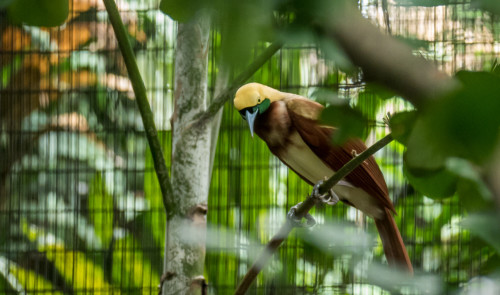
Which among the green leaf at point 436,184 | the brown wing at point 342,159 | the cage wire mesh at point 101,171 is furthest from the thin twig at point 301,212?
the cage wire mesh at point 101,171

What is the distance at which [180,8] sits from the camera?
0.21 metres

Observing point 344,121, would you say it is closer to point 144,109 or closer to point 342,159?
point 144,109

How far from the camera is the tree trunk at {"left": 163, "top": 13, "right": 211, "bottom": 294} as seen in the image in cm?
91

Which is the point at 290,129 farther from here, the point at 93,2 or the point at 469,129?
the point at 469,129

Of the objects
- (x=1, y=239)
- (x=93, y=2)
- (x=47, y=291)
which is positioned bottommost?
(x=47, y=291)

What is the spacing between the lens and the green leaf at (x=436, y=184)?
0.24 meters

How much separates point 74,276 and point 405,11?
1.61 m

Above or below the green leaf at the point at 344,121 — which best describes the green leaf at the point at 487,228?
below

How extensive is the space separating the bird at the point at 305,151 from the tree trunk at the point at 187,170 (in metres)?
0.21

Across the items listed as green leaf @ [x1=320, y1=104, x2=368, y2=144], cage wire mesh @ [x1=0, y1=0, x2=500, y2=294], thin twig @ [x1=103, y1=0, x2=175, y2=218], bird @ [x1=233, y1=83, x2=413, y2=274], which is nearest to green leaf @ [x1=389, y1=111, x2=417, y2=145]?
green leaf @ [x1=320, y1=104, x2=368, y2=144]

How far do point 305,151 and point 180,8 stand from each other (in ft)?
3.61

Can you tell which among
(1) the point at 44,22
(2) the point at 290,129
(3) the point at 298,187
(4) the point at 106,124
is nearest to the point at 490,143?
(1) the point at 44,22

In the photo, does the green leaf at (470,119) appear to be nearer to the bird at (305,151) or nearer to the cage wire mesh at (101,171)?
the bird at (305,151)

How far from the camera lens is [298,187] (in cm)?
151
